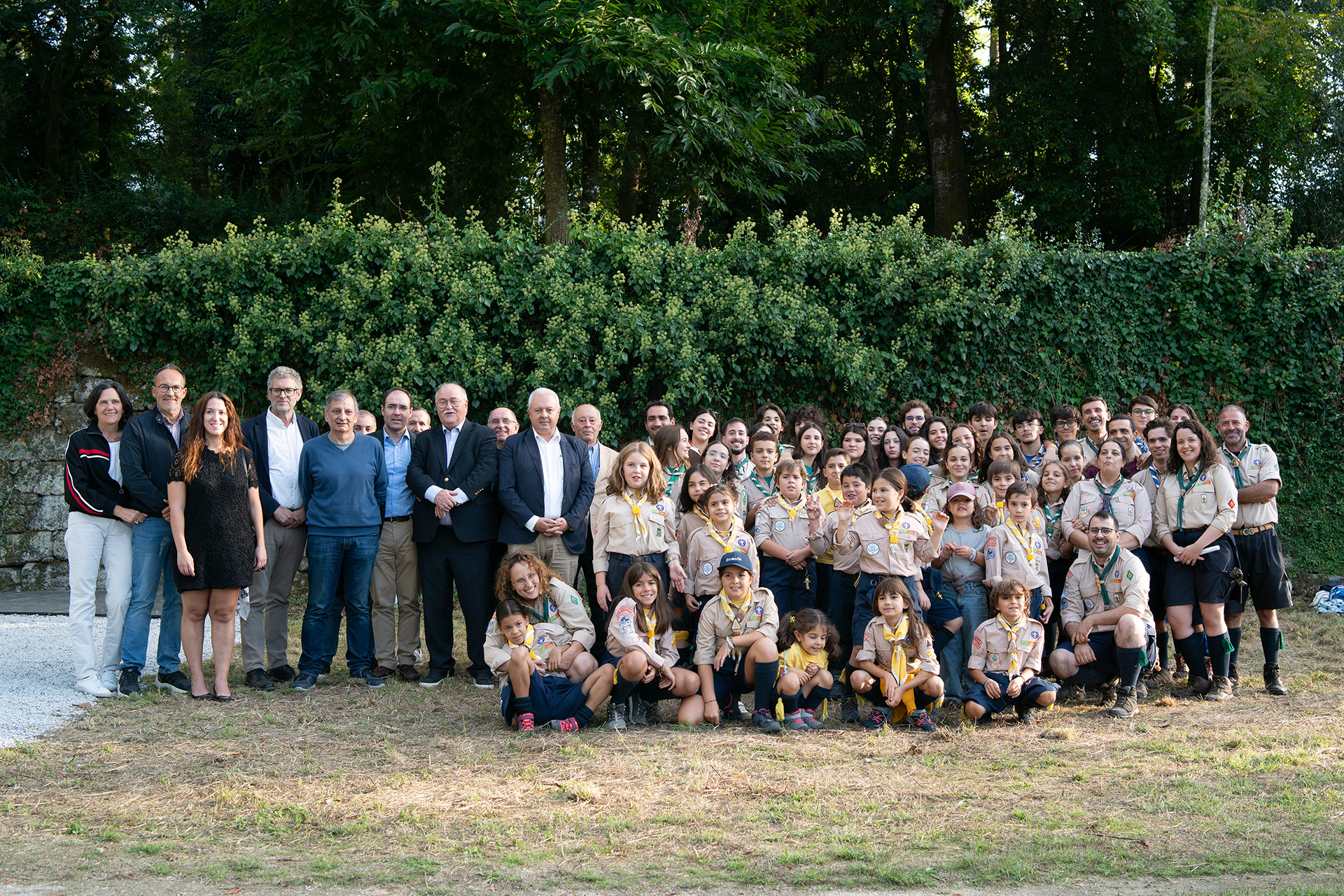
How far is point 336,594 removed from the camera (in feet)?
20.3

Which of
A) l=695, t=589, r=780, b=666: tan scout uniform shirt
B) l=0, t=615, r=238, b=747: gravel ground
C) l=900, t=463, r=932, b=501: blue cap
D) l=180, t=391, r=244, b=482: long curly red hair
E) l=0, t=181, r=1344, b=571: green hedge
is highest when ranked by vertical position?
l=0, t=181, r=1344, b=571: green hedge

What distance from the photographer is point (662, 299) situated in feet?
29.3

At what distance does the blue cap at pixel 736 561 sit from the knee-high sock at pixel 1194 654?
2573 mm

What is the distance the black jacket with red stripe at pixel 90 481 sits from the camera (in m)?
5.68

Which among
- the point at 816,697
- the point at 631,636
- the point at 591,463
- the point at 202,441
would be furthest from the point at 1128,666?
the point at 202,441

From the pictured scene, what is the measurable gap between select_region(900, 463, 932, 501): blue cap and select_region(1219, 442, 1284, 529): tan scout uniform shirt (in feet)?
5.61

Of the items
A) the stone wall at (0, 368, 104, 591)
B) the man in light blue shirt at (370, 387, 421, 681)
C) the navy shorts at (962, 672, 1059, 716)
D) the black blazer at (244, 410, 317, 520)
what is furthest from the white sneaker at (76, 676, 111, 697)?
the navy shorts at (962, 672, 1059, 716)

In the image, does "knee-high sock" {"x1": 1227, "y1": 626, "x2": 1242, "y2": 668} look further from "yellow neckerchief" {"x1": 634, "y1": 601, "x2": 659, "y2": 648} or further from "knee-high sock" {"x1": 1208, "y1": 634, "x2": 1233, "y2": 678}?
"yellow neckerchief" {"x1": 634, "y1": 601, "x2": 659, "y2": 648}

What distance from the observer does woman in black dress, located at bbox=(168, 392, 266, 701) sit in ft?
18.2

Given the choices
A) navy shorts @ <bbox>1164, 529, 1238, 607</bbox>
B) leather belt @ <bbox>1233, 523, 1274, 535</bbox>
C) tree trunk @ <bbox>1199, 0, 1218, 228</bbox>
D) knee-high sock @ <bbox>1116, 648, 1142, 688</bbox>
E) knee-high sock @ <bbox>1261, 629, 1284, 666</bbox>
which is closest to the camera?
knee-high sock @ <bbox>1116, 648, 1142, 688</bbox>

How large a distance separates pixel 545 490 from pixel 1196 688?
3.87 meters

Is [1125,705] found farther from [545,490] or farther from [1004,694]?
[545,490]

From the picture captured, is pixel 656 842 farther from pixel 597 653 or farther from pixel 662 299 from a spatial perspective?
pixel 662 299

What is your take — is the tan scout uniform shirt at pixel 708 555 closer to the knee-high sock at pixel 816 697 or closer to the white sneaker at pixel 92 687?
the knee-high sock at pixel 816 697
